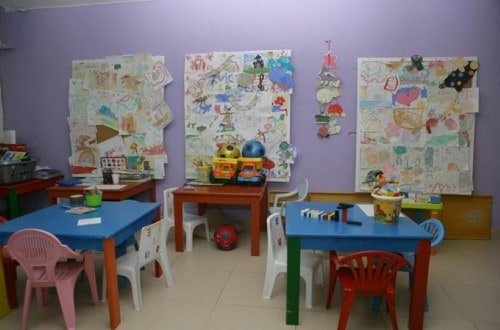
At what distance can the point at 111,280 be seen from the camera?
2131mm

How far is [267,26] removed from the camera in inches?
153

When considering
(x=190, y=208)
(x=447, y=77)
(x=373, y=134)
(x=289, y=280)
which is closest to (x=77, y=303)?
(x=289, y=280)

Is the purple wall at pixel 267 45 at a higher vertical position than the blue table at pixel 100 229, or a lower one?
higher

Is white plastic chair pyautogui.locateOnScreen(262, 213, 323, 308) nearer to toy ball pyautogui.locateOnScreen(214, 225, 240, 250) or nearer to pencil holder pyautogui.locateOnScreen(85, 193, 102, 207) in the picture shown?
toy ball pyautogui.locateOnScreen(214, 225, 240, 250)

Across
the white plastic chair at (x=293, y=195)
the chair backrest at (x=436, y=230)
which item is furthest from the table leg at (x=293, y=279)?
the white plastic chair at (x=293, y=195)

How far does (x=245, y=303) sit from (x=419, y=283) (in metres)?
1.21

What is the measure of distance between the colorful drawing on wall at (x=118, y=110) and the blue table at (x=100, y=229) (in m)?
1.69

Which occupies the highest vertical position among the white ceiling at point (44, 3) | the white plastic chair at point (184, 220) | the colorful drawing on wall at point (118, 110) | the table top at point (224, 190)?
the white ceiling at point (44, 3)

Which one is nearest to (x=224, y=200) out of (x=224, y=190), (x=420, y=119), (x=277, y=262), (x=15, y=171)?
(x=224, y=190)

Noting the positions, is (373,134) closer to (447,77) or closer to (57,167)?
(447,77)

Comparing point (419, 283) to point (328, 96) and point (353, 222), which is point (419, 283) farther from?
point (328, 96)

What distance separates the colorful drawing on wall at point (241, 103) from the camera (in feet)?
12.7

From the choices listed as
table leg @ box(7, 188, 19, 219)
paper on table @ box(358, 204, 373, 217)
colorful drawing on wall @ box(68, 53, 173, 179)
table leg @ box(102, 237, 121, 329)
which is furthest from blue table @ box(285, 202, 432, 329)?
table leg @ box(7, 188, 19, 219)

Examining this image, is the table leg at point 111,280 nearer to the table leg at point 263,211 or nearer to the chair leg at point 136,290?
the chair leg at point 136,290
